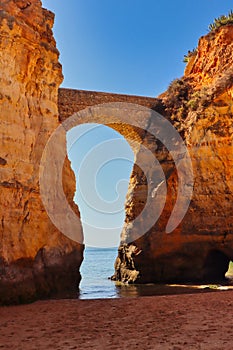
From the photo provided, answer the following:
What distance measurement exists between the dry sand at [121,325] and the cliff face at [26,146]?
129 centimetres

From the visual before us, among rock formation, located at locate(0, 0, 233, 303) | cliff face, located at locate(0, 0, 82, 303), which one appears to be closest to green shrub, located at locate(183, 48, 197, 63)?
rock formation, located at locate(0, 0, 233, 303)

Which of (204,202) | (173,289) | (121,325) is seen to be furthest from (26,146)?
Result: (204,202)

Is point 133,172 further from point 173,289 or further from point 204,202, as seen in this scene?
point 173,289

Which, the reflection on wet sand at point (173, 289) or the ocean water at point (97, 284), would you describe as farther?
the ocean water at point (97, 284)

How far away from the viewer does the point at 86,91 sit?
18.7 m

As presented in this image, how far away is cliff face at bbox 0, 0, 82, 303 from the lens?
10203 mm

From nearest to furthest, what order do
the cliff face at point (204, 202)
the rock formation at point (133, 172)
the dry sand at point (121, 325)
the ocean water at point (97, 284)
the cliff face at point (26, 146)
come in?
1. the dry sand at point (121, 325)
2. the cliff face at point (26, 146)
3. the rock formation at point (133, 172)
4. the ocean water at point (97, 284)
5. the cliff face at point (204, 202)

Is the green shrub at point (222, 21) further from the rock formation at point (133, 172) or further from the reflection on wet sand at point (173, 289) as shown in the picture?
the reflection on wet sand at point (173, 289)

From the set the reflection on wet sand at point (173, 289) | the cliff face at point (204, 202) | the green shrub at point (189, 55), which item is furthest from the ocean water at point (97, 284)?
the green shrub at point (189, 55)

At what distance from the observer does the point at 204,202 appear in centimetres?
1773

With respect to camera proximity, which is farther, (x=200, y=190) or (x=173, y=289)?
(x=200, y=190)

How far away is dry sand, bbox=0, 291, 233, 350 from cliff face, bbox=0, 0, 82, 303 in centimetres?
129

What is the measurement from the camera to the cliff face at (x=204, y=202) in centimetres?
1762

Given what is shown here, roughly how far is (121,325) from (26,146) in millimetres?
6006
